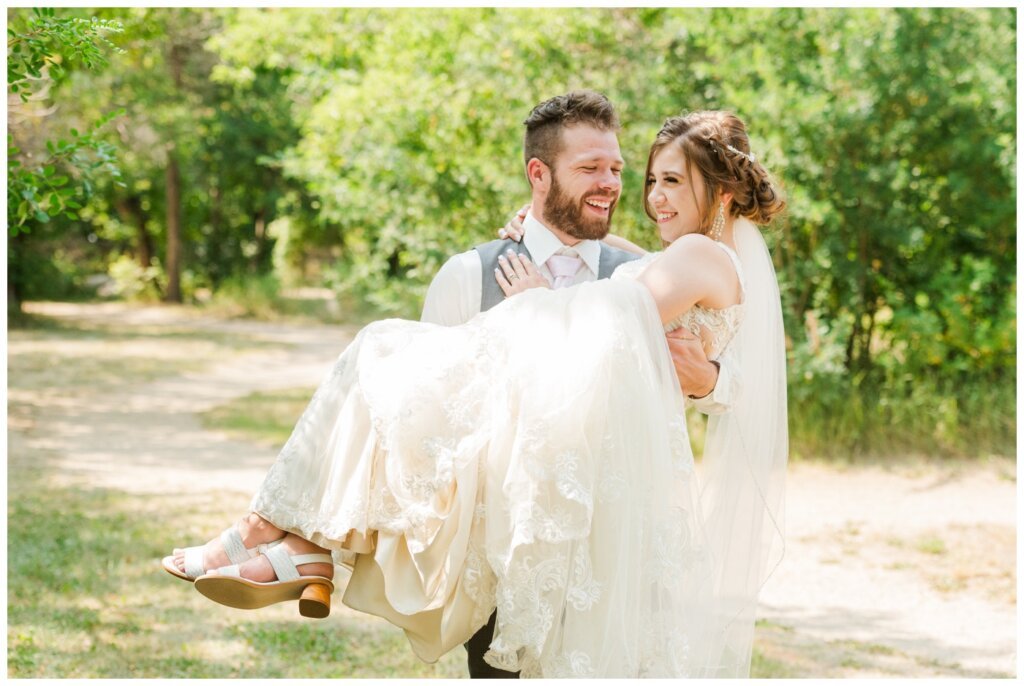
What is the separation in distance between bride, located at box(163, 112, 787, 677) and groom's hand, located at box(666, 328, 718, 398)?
0.05m

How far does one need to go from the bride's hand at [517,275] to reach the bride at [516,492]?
0.19 m

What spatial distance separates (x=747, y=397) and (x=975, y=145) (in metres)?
7.63

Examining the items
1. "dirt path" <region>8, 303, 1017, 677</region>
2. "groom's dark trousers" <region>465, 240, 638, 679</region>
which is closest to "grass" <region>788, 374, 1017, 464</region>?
"dirt path" <region>8, 303, 1017, 677</region>

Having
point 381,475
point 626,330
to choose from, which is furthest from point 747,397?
point 381,475

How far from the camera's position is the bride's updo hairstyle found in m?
3.00

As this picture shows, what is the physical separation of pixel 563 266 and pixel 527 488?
85 cm

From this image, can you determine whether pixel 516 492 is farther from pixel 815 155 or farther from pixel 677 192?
pixel 815 155

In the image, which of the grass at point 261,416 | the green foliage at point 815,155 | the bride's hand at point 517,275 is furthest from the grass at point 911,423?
the bride's hand at point 517,275

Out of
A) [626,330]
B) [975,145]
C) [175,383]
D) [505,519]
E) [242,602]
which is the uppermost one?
[975,145]

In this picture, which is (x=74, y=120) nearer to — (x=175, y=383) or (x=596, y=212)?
(x=175, y=383)

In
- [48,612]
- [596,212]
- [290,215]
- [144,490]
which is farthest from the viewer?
[290,215]

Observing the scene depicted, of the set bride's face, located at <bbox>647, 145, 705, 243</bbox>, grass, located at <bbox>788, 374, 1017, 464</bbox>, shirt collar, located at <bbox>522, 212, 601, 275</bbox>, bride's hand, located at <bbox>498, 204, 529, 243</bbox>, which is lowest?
grass, located at <bbox>788, 374, 1017, 464</bbox>

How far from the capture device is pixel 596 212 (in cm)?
316

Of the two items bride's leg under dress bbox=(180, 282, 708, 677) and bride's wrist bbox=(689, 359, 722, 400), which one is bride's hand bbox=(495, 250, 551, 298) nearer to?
bride's leg under dress bbox=(180, 282, 708, 677)
